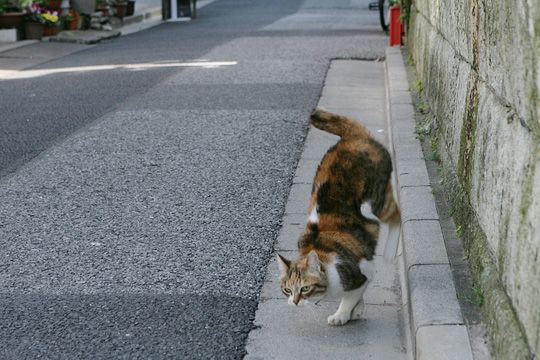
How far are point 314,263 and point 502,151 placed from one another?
0.98 m

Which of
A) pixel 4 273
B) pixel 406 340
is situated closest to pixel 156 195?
pixel 4 273

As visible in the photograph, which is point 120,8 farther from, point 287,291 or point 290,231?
point 287,291

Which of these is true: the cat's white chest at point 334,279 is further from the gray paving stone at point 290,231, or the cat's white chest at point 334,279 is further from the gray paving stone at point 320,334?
the gray paving stone at point 290,231

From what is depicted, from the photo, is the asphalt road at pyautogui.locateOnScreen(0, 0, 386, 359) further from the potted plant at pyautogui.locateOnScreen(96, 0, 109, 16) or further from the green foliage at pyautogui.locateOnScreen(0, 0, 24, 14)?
the potted plant at pyautogui.locateOnScreen(96, 0, 109, 16)

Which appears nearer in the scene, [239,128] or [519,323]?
[519,323]

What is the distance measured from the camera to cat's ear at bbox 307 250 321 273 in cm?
443

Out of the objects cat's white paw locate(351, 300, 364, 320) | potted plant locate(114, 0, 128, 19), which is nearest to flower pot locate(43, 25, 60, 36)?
potted plant locate(114, 0, 128, 19)

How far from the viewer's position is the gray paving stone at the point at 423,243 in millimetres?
4905

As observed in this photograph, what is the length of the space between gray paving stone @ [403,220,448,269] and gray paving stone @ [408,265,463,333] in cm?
11

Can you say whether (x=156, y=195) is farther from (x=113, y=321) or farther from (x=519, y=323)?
(x=519, y=323)

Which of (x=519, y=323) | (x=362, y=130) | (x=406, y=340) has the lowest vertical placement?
(x=406, y=340)

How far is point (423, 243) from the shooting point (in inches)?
203

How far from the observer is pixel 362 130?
541 centimetres

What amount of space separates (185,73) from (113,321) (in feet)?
29.6
